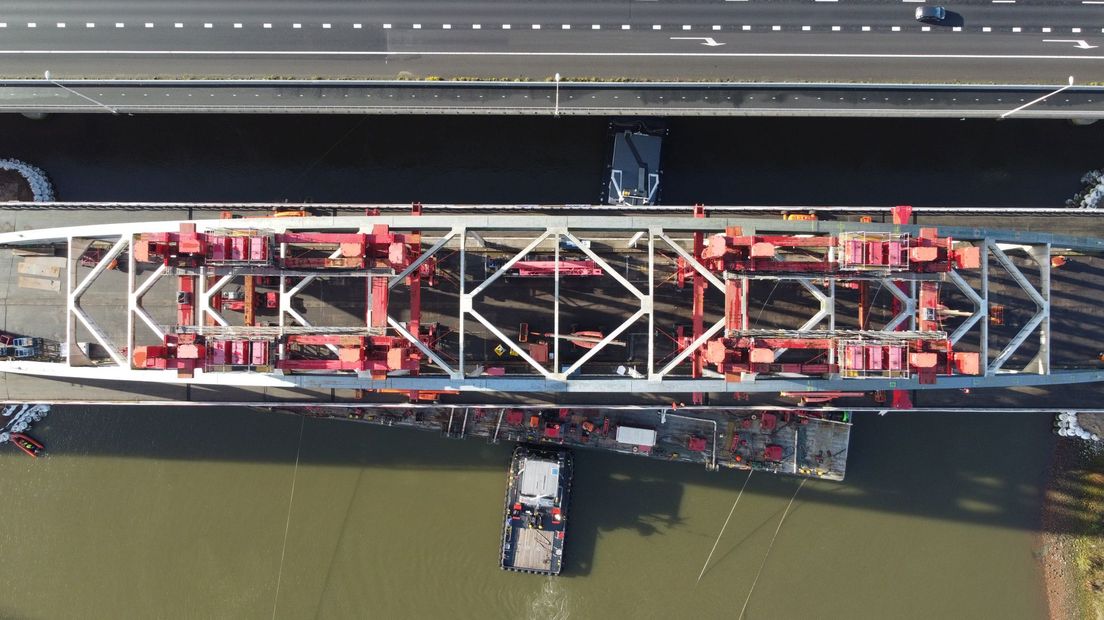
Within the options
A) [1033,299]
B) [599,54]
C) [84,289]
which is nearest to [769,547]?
[1033,299]

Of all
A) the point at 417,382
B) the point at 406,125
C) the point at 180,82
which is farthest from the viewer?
the point at 406,125

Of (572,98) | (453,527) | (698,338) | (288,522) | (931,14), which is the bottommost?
(453,527)

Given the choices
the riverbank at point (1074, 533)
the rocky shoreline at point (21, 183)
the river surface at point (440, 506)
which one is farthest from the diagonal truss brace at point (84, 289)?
the riverbank at point (1074, 533)

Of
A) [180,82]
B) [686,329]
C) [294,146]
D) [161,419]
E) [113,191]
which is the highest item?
[180,82]

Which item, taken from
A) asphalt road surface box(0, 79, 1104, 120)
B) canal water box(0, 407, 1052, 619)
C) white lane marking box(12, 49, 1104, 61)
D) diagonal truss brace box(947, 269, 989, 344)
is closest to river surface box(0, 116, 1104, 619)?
canal water box(0, 407, 1052, 619)

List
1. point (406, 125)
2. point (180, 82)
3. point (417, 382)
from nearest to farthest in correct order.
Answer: point (417, 382) → point (180, 82) → point (406, 125)

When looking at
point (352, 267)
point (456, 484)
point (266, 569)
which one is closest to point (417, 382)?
point (352, 267)

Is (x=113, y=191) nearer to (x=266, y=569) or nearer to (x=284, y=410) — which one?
(x=284, y=410)

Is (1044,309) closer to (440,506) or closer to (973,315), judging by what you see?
(973,315)
